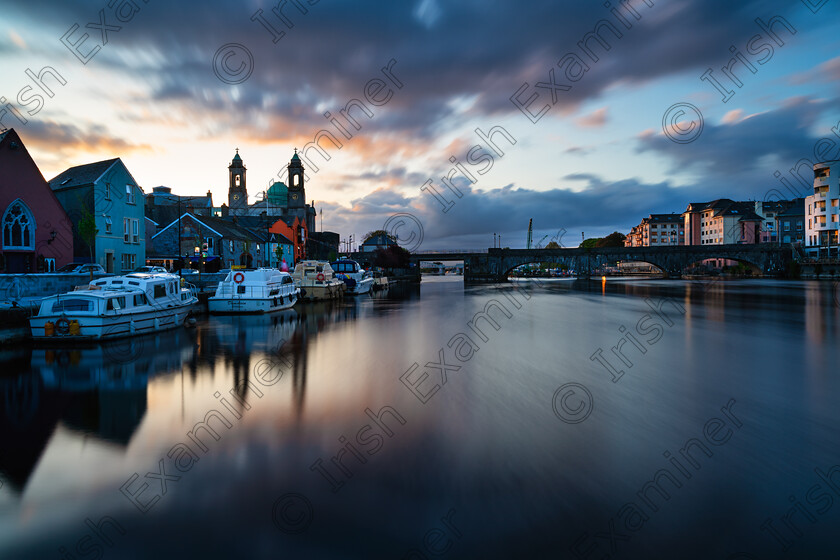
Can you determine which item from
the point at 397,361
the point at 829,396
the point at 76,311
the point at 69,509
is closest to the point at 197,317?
the point at 76,311

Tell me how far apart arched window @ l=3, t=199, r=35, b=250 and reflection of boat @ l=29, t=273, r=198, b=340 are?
987 centimetres

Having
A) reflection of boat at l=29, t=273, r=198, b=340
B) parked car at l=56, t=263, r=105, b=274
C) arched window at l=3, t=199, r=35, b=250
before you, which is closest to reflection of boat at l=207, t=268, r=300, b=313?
reflection of boat at l=29, t=273, r=198, b=340

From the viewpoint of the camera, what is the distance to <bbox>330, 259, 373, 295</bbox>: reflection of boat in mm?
55281

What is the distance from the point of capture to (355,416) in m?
10.2

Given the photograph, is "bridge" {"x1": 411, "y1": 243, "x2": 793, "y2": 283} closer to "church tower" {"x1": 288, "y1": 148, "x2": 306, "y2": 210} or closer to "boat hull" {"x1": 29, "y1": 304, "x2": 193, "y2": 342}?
"church tower" {"x1": 288, "y1": 148, "x2": 306, "y2": 210}

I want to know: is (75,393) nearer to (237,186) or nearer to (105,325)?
(105,325)

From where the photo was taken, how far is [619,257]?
10300 centimetres

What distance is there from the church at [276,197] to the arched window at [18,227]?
251 ft

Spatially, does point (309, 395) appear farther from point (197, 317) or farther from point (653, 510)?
point (197, 317)

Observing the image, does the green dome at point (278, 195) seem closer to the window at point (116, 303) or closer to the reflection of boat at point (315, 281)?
the reflection of boat at point (315, 281)

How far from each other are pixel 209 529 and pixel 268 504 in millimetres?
799

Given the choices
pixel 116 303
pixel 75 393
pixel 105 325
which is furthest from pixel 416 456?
pixel 116 303

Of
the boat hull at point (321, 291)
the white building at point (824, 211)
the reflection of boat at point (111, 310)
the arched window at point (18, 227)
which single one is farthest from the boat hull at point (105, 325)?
the white building at point (824, 211)

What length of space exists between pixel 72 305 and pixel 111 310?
4.47ft
